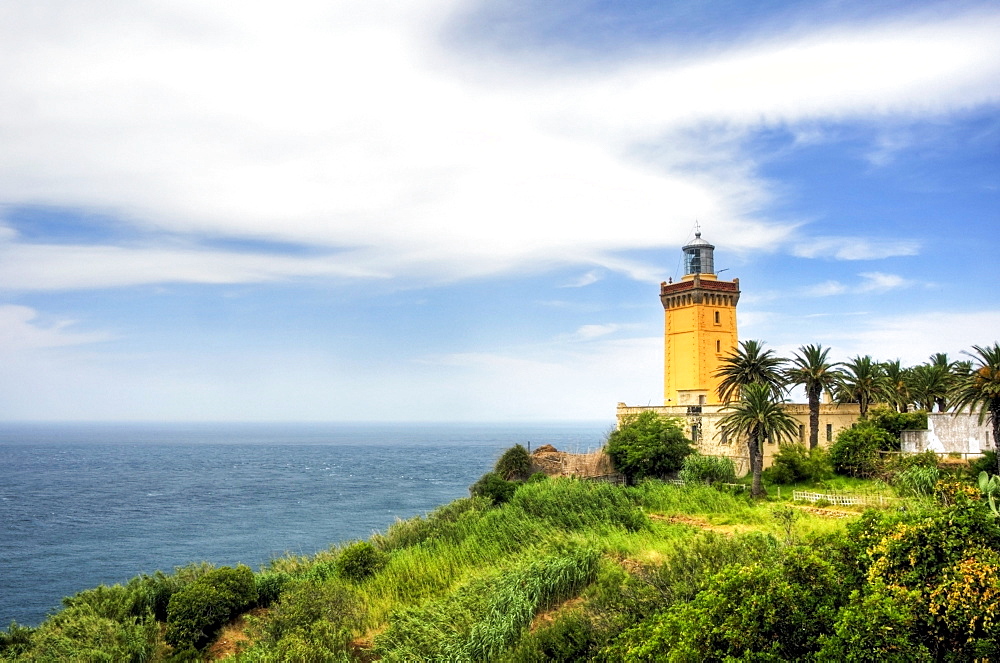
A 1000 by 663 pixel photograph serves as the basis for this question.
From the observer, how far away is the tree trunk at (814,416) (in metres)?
37.2

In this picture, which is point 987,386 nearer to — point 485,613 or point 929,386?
point 929,386

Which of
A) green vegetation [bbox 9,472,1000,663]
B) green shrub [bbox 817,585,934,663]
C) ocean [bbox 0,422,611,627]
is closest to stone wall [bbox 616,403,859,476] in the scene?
ocean [bbox 0,422,611,627]

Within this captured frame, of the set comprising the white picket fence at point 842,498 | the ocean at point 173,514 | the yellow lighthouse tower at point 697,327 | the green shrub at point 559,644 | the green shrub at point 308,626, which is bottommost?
the ocean at point 173,514

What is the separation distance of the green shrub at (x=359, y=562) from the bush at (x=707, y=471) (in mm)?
16724

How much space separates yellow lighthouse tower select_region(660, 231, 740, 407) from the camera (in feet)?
150

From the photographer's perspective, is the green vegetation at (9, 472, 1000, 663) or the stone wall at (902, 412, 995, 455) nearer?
the green vegetation at (9, 472, 1000, 663)

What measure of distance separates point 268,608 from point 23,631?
21.5ft

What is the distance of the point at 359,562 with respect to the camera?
88.3 feet

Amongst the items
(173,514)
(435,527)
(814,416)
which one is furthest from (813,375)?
(173,514)

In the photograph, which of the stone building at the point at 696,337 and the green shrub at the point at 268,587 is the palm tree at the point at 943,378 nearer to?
the stone building at the point at 696,337

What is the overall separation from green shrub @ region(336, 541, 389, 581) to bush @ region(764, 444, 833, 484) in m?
18.7

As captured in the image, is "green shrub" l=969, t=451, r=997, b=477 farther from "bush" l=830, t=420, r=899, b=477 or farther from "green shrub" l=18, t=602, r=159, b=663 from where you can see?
"green shrub" l=18, t=602, r=159, b=663

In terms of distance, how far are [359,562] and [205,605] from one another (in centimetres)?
601

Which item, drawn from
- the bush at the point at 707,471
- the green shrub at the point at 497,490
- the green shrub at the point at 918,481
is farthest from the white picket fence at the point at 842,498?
the green shrub at the point at 497,490
